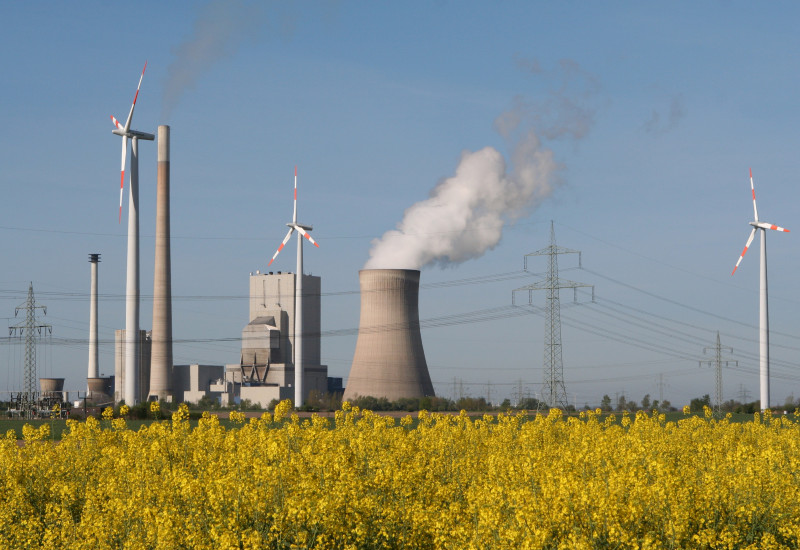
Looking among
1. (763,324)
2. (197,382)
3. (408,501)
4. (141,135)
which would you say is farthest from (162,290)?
(408,501)

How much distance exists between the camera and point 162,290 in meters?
59.8

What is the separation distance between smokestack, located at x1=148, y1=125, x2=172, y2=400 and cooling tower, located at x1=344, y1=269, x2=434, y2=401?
16699mm

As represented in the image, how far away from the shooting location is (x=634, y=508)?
8.63 metres

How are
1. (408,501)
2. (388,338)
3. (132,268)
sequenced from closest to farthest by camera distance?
1. (408,501)
2. (388,338)
3. (132,268)

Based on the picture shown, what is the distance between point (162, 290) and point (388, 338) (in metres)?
19.9

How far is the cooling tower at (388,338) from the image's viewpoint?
4591 cm

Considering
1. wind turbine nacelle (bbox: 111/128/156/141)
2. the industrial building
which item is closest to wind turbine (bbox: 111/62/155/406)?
wind turbine nacelle (bbox: 111/128/156/141)

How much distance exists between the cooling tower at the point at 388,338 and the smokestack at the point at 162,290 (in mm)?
16699

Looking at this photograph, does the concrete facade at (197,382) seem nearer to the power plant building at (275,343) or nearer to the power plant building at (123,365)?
the power plant building at (275,343)

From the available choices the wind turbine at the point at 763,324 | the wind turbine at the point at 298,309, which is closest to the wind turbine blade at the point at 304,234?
the wind turbine at the point at 298,309

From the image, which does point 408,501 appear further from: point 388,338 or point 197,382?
point 197,382

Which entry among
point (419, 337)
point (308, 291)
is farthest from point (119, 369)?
point (419, 337)

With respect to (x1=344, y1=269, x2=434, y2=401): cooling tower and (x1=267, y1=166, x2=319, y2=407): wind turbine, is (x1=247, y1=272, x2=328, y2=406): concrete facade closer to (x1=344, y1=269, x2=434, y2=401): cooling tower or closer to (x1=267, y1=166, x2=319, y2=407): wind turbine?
(x1=267, y1=166, x2=319, y2=407): wind turbine

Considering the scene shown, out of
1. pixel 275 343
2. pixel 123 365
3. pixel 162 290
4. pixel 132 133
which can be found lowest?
pixel 123 365
